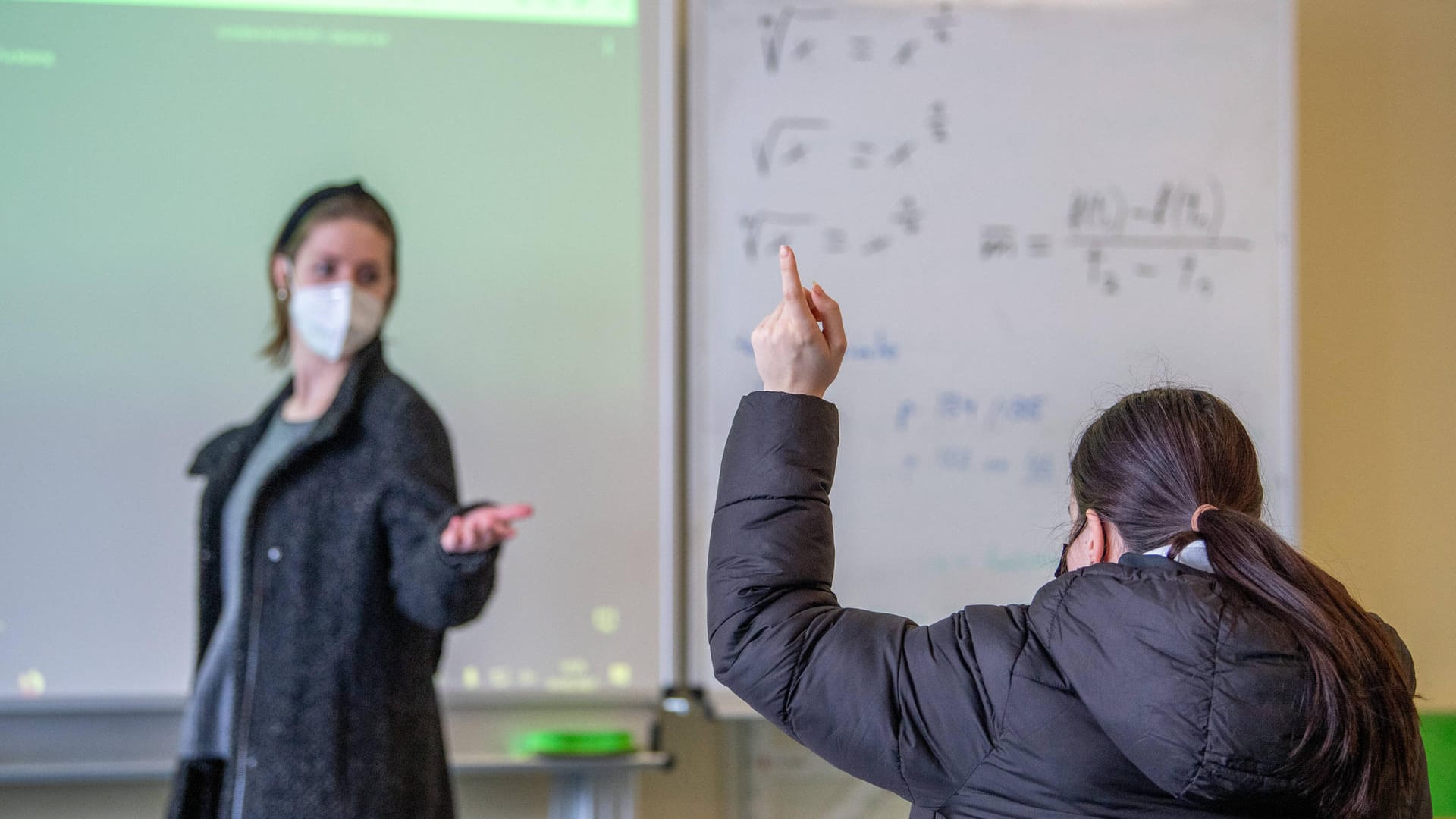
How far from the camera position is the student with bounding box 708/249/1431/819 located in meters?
0.71

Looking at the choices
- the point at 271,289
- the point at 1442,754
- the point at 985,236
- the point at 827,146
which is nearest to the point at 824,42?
the point at 827,146

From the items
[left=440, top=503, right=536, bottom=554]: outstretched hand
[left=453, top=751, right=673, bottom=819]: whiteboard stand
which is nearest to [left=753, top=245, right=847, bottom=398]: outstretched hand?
[left=440, top=503, right=536, bottom=554]: outstretched hand

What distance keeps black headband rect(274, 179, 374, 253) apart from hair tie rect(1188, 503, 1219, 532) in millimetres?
1560

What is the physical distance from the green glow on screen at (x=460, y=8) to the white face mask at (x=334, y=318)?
0.51 m

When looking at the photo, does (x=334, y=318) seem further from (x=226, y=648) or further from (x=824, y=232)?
(x=824, y=232)

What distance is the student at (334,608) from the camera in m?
1.55

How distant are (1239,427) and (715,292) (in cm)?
128

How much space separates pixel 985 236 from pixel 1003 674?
4.74ft

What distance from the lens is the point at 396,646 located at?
1620 millimetres

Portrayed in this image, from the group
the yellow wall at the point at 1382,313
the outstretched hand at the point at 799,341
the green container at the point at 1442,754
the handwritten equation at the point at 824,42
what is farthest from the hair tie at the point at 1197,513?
the green container at the point at 1442,754

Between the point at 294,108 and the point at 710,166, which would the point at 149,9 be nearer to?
the point at 294,108

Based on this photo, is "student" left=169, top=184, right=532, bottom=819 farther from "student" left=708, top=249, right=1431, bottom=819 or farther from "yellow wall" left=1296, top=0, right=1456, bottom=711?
"yellow wall" left=1296, top=0, right=1456, bottom=711

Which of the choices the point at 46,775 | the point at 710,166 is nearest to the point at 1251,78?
the point at 710,166

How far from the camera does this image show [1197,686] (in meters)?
0.71
